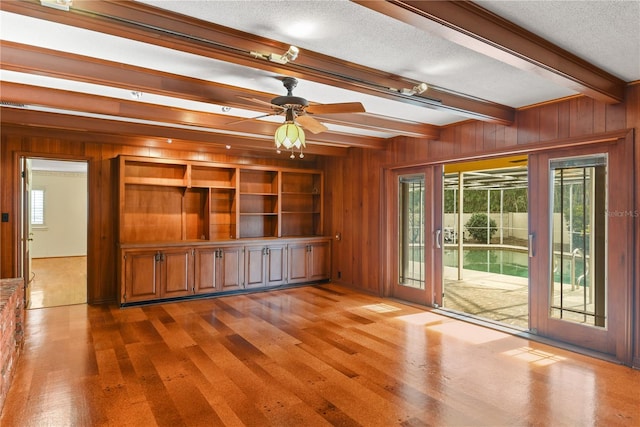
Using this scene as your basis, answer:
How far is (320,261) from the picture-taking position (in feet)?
23.6

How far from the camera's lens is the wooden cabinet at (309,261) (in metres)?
6.88

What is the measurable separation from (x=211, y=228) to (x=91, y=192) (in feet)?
6.03

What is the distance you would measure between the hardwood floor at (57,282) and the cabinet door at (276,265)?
111 inches

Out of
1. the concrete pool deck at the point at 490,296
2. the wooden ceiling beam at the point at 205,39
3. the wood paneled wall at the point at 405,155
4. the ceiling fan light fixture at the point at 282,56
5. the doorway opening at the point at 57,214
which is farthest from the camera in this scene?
the doorway opening at the point at 57,214

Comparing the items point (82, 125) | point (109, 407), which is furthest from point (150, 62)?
point (109, 407)

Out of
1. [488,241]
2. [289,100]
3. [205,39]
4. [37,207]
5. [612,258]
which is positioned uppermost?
[205,39]

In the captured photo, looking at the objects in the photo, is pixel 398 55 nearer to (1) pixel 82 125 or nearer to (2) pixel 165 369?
(2) pixel 165 369

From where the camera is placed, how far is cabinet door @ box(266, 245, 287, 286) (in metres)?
6.61

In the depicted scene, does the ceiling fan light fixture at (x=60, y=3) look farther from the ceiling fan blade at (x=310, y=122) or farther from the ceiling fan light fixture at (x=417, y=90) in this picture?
the ceiling fan light fixture at (x=417, y=90)

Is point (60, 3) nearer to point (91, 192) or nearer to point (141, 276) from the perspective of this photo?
point (141, 276)

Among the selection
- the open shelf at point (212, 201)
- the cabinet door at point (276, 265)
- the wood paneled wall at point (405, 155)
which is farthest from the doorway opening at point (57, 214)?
the wood paneled wall at point (405, 155)

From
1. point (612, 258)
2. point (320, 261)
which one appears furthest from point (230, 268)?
point (612, 258)

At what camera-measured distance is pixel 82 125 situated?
4.62 meters

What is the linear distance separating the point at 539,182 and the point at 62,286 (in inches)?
305
